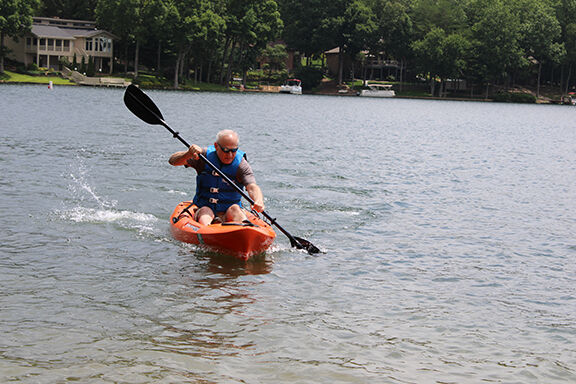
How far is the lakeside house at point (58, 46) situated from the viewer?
90250 millimetres

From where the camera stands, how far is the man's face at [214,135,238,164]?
37.1 ft

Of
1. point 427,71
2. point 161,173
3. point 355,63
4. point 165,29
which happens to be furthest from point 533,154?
point 355,63

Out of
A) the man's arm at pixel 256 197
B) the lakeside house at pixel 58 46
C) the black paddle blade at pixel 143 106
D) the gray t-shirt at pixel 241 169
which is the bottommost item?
the man's arm at pixel 256 197

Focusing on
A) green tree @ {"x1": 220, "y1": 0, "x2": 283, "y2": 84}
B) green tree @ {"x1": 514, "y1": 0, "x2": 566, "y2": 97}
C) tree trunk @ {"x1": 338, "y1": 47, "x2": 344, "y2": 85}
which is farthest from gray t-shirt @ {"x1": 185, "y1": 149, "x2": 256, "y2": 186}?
green tree @ {"x1": 514, "y1": 0, "x2": 566, "y2": 97}

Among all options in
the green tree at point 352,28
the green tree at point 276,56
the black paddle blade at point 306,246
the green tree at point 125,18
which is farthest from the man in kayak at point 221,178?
the green tree at point 276,56

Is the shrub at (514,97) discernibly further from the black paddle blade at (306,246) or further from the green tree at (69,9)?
the black paddle blade at (306,246)

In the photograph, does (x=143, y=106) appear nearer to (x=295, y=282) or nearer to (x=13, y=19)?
(x=295, y=282)

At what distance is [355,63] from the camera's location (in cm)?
12362

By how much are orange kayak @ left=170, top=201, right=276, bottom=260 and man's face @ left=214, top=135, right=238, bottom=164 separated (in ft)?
3.50

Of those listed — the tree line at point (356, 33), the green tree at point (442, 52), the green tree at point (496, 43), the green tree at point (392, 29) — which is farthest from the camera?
the green tree at point (392, 29)

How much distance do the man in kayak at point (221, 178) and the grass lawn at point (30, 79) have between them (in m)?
71.4

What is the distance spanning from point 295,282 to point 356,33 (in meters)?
103

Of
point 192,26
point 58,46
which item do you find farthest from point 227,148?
point 58,46

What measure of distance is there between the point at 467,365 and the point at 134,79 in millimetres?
83905
